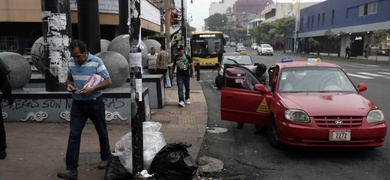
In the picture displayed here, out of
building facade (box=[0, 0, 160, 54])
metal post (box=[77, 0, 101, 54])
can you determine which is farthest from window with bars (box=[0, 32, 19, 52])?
metal post (box=[77, 0, 101, 54])

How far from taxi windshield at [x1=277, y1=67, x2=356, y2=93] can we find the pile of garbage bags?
2.99m

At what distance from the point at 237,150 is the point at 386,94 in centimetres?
854

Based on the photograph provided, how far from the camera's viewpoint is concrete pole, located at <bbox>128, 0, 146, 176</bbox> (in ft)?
13.3

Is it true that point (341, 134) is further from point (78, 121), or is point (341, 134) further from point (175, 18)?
point (175, 18)

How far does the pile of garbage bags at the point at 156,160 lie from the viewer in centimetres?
415

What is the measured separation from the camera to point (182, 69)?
9.81m

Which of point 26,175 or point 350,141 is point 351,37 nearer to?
point 350,141

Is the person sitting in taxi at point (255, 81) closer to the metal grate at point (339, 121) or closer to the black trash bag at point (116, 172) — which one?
the metal grate at point (339, 121)

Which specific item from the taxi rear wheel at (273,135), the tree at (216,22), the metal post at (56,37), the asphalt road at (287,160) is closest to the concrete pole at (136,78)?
the asphalt road at (287,160)

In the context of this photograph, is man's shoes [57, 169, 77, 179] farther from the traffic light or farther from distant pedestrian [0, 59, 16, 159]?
the traffic light

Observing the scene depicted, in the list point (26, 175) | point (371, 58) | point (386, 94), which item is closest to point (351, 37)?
point (371, 58)

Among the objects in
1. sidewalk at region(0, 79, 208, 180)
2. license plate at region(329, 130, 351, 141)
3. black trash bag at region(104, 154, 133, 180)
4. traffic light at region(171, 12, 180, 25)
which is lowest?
sidewalk at region(0, 79, 208, 180)

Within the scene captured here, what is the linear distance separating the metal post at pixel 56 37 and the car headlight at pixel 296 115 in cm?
461

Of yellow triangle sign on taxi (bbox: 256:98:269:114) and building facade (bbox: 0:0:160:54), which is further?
building facade (bbox: 0:0:160:54)
